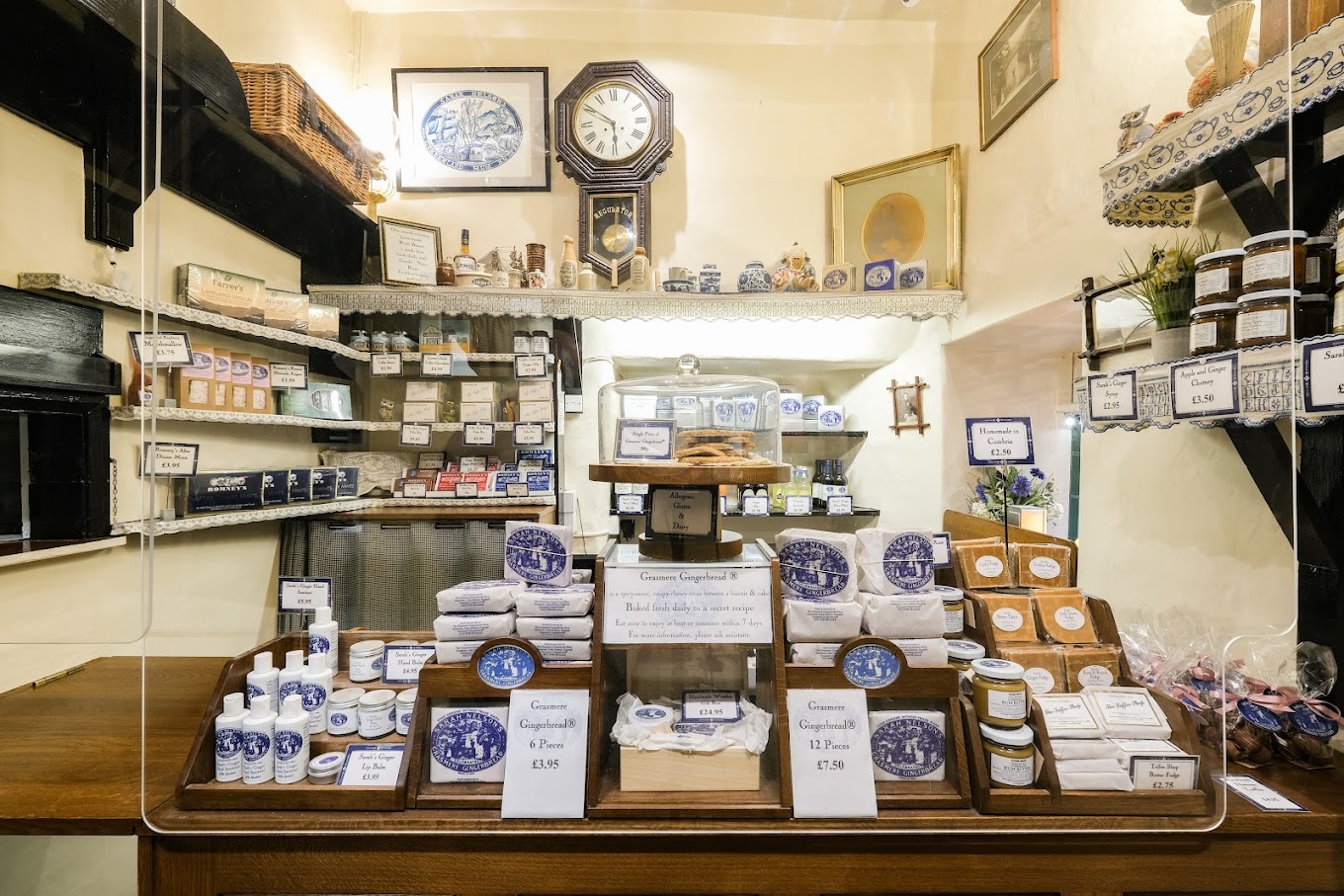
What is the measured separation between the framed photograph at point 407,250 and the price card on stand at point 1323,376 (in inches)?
93.2

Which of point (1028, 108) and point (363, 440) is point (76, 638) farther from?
point (1028, 108)

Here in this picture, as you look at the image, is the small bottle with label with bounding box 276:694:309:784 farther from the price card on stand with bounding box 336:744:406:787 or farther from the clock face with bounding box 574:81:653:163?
the clock face with bounding box 574:81:653:163

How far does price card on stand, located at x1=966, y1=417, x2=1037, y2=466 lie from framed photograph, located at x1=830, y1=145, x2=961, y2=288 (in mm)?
988

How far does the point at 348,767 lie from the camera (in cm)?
98

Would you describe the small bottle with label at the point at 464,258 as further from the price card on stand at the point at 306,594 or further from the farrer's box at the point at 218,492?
the price card on stand at the point at 306,594

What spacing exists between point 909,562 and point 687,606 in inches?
18.8

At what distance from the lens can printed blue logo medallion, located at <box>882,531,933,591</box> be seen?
3.52 ft

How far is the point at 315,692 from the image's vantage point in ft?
3.38

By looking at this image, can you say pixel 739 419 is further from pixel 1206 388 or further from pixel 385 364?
pixel 385 364

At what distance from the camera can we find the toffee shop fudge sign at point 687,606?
1.00 metres

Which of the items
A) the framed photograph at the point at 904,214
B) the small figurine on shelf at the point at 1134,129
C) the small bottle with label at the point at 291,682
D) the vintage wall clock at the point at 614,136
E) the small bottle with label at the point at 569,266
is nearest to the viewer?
the small bottle with label at the point at 291,682

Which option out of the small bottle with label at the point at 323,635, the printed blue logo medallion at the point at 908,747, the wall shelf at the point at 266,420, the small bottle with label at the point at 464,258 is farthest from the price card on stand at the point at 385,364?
the printed blue logo medallion at the point at 908,747

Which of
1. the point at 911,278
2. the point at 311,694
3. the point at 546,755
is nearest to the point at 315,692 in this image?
the point at 311,694

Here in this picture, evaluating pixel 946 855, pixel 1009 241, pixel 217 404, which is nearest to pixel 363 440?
pixel 217 404
